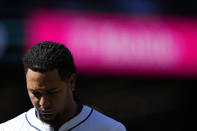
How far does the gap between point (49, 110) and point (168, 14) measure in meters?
4.87

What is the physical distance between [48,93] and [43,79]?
77 millimetres

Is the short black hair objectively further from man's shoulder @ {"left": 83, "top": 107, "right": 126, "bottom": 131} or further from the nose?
man's shoulder @ {"left": 83, "top": 107, "right": 126, "bottom": 131}

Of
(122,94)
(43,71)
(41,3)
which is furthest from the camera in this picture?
(122,94)

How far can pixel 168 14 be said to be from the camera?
740 centimetres

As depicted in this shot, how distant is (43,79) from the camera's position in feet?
8.95

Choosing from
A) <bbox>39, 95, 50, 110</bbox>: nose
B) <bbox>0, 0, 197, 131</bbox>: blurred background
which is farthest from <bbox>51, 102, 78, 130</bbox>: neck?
<bbox>0, 0, 197, 131</bbox>: blurred background

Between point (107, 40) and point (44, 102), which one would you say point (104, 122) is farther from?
point (107, 40)

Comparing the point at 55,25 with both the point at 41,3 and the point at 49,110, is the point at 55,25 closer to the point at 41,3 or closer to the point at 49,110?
the point at 41,3

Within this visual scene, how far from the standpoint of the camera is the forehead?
2730 millimetres

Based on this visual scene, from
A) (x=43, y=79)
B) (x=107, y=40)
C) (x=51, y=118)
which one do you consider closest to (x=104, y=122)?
(x=51, y=118)

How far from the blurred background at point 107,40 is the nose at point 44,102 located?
A: 436 cm

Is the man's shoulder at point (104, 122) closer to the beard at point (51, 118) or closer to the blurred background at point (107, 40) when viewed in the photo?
the beard at point (51, 118)

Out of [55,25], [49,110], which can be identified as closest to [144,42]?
[55,25]

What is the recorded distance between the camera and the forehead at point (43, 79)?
8.96 ft
